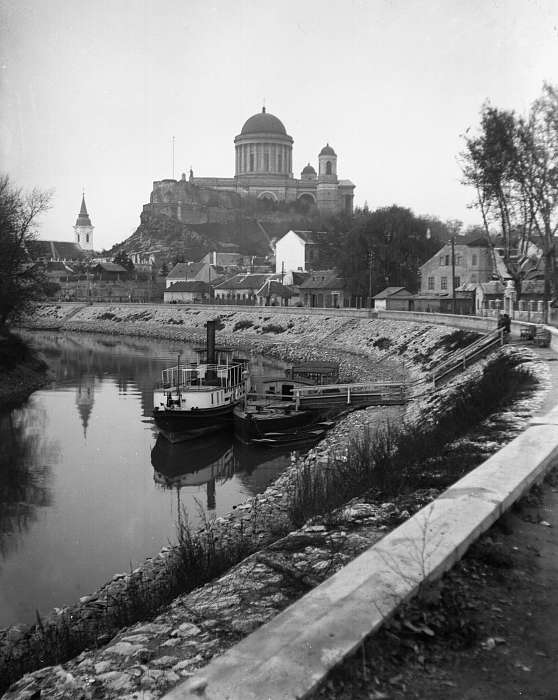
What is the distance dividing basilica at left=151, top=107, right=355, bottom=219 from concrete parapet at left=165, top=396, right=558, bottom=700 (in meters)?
174

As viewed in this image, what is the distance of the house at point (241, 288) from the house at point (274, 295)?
4332 millimetres

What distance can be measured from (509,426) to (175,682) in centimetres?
816

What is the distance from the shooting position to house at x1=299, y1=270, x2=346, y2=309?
82.8 metres

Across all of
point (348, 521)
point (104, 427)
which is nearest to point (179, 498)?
point (104, 427)

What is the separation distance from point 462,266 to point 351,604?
6684 centimetres

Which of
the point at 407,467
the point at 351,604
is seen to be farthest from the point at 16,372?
the point at 351,604

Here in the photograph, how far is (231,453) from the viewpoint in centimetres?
2575

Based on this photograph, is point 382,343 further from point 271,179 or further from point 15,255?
point 271,179

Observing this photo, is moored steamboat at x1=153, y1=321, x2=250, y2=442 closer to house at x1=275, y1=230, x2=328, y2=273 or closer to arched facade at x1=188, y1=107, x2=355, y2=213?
house at x1=275, y1=230, x2=328, y2=273

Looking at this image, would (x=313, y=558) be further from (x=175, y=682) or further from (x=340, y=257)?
(x=340, y=257)

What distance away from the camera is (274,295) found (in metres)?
91.5

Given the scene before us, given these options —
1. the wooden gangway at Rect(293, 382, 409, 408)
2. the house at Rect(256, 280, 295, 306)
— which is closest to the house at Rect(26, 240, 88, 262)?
the house at Rect(256, 280, 295, 306)

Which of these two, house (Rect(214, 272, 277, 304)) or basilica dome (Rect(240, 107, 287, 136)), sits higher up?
basilica dome (Rect(240, 107, 287, 136))

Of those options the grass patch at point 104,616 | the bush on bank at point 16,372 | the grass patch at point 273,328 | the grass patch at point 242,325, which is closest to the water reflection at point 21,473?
the bush on bank at point 16,372
